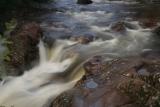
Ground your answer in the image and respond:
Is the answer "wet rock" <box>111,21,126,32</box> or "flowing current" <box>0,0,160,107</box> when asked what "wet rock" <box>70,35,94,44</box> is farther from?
"wet rock" <box>111,21,126,32</box>

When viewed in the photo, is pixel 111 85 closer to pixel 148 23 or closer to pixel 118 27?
pixel 118 27

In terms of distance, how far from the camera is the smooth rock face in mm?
6488

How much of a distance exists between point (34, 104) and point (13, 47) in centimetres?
245

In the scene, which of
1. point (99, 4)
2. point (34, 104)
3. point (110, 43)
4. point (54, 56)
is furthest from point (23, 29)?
point (99, 4)

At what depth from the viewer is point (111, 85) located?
7301mm

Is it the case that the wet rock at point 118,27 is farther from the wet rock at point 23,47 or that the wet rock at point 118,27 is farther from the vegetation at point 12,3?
the vegetation at point 12,3

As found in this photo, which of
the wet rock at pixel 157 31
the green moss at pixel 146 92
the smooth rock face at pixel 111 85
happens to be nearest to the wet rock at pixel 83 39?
the wet rock at pixel 157 31

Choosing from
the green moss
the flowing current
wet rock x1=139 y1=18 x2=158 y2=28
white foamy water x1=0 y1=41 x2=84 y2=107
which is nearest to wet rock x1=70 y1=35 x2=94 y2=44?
the flowing current

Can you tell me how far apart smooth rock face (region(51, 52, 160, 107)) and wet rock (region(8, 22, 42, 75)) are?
1840 millimetres

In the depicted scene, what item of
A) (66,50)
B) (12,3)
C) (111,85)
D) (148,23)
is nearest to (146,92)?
(111,85)

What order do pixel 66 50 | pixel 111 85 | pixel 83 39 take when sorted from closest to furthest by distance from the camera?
pixel 111 85
pixel 66 50
pixel 83 39

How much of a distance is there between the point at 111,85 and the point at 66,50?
3.81 m

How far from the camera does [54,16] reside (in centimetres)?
1508

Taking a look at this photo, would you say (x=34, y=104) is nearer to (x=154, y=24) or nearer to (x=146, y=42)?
(x=146, y=42)
